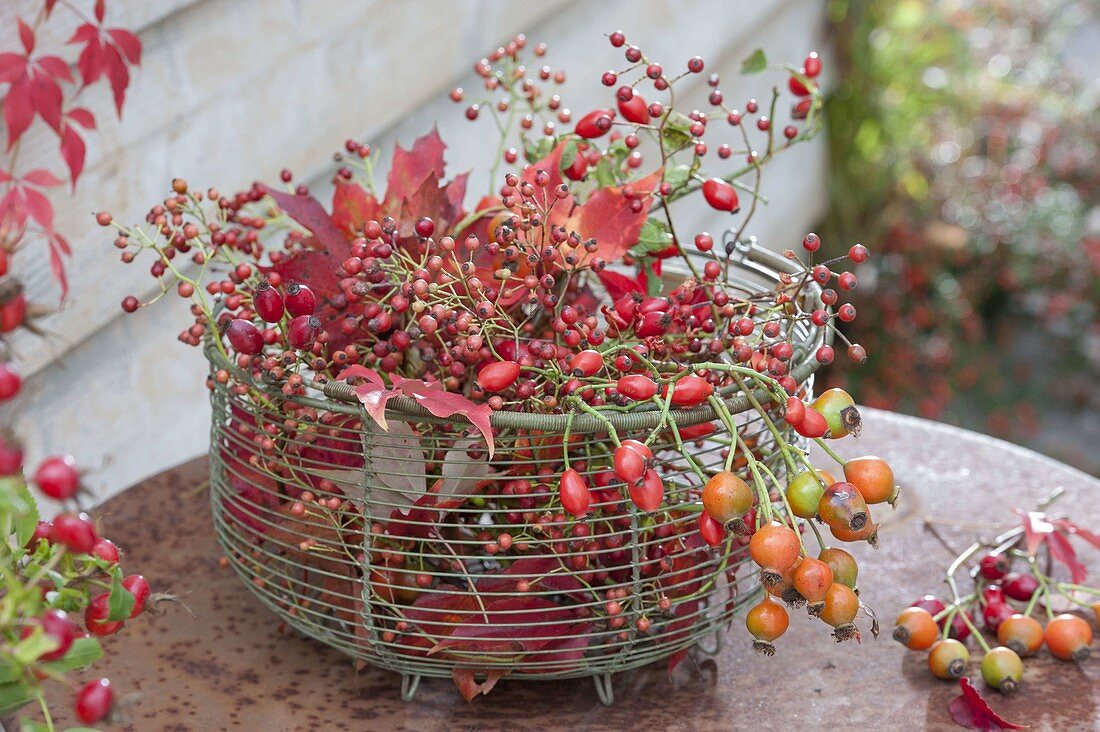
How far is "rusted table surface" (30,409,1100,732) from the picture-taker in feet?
2.71

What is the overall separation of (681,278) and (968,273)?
2.69 metres

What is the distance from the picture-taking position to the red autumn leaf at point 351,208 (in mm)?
870

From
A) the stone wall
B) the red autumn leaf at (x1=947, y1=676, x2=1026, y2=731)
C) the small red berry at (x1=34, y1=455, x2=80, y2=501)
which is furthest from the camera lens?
the stone wall

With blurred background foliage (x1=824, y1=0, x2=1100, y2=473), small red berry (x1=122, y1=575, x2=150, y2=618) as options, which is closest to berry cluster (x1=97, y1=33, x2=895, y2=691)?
small red berry (x1=122, y1=575, x2=150, y2=618)

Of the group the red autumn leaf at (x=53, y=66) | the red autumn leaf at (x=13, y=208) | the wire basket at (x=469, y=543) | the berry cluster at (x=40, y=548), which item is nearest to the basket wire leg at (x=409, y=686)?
the wire basket at (x=469, y=543)

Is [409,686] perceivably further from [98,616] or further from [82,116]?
[82,116]

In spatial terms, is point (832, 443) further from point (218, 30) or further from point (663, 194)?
point (218, 30)

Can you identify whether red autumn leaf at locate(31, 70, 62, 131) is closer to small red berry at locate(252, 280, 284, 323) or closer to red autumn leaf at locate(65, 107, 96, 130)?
red autumn leaf at locate(65, 107, 96, 130)

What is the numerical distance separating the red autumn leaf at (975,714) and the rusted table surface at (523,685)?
0.4 inches

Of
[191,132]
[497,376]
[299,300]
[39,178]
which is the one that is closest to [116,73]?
[39,178]

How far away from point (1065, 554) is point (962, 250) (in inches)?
101

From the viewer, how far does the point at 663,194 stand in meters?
0.81

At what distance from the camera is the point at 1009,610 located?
95cm

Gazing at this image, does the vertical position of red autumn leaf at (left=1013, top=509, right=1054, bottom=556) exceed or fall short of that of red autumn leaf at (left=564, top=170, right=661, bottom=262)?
it falls short
